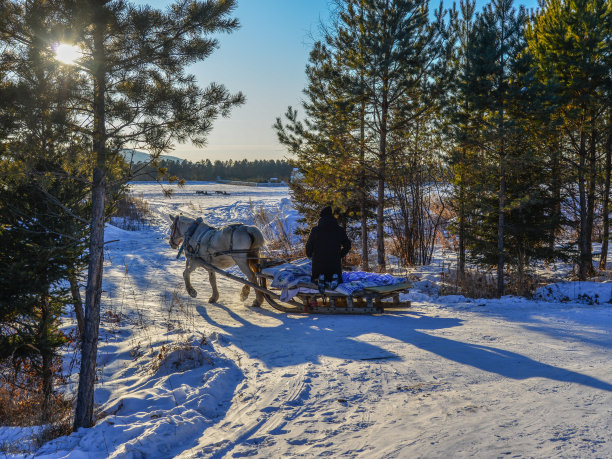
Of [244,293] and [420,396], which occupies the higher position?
[420,396]

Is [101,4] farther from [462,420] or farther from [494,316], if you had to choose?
[494,316]

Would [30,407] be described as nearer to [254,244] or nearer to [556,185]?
[254,244]

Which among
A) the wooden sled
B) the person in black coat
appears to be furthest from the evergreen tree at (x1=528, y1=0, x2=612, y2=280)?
the person in black coat

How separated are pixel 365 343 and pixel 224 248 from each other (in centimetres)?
506

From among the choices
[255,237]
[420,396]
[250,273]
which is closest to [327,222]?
[255,237]

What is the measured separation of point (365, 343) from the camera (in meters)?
6.86

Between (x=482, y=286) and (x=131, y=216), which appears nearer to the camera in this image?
(x=482, y=286)

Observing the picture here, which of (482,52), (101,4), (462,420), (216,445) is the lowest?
(216,445)

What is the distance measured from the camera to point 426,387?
16.0 feet

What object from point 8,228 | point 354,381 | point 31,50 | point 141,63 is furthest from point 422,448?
point 8,228

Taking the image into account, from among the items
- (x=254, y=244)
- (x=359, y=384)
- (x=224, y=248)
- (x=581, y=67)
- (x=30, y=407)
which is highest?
(x=581, y=67)

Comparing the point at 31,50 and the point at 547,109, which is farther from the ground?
the point at 547,109

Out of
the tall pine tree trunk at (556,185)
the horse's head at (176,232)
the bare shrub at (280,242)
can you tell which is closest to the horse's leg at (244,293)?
the horse's head at (176,232)

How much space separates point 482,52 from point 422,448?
407 inches
